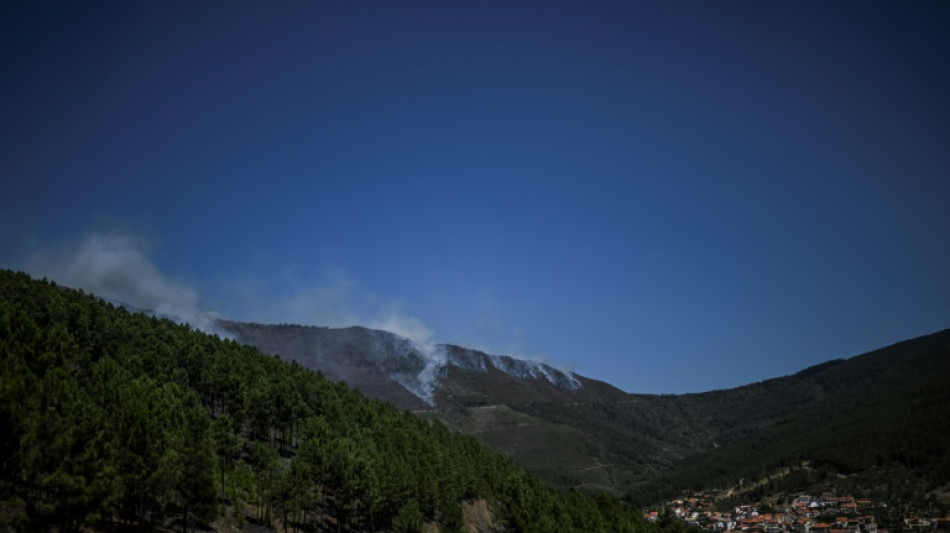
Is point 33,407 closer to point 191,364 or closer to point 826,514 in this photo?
point 191,364

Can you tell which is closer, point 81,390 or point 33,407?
point 33,407

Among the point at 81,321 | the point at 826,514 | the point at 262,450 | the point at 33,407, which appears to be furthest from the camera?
the point at 826,514

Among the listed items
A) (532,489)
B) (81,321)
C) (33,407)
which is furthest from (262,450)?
(532,489)

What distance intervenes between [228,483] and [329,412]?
40.8m

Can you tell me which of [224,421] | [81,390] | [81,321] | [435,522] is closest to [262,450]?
[224,421]

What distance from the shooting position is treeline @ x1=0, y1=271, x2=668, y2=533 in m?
46.5

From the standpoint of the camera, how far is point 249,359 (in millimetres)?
125938

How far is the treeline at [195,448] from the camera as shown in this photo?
46469 mm

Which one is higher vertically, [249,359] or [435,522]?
[249,359]

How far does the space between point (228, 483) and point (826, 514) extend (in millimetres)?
184859

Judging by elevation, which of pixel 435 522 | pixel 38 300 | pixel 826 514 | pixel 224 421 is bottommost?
pixel 826 514

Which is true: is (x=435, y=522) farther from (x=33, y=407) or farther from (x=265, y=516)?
(x=33, y=407)

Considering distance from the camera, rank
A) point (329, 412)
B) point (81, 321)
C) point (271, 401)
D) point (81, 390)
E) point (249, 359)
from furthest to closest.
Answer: point (249, 359), point (329, 412), point (271, 401), point (81, 321), point (81, 390)

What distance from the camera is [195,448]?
57000 millimetres
